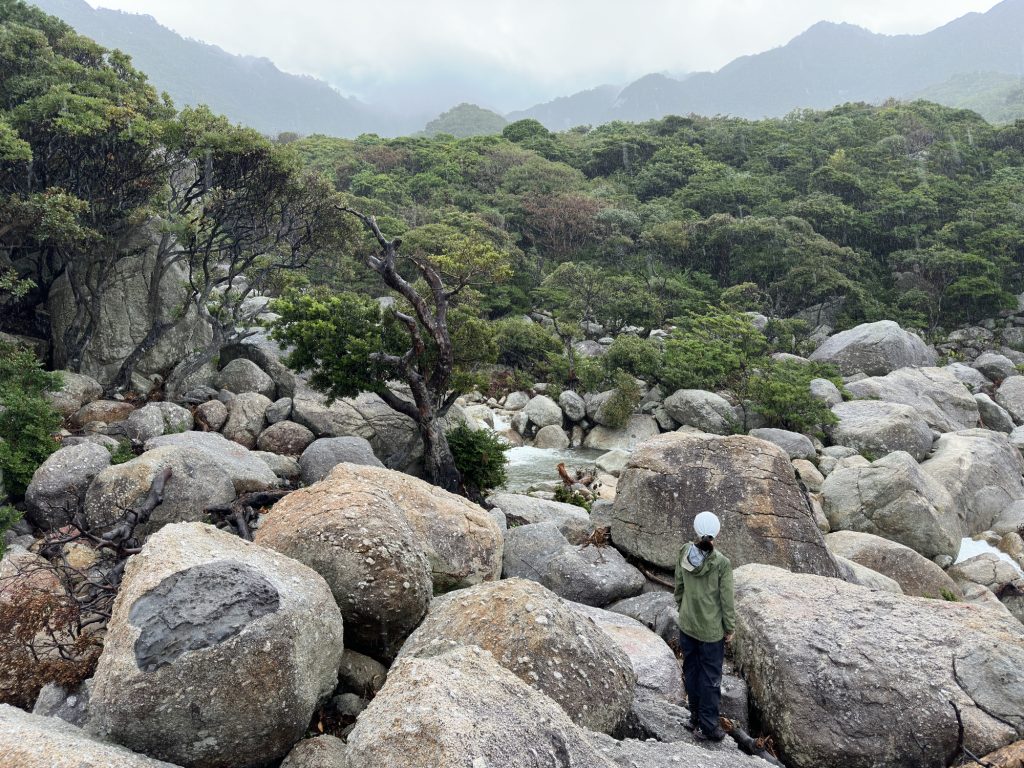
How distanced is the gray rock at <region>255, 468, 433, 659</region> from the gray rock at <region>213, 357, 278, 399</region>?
582 inches

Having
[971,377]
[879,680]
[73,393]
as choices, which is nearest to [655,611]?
[879,680]

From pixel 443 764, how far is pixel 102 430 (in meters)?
15.9

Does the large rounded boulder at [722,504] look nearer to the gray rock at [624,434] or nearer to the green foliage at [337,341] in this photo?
the green foliage at [337,341]

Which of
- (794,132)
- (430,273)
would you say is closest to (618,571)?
(430,273)

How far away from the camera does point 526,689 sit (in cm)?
421

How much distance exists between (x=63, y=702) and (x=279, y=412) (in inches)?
532

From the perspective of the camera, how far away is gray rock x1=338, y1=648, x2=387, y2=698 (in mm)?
6297

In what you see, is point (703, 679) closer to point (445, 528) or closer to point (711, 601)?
point (711, 601)

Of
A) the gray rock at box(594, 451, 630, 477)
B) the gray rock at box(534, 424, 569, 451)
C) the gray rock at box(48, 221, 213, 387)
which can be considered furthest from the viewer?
the gray rock at box(534, 424, 569, 451)

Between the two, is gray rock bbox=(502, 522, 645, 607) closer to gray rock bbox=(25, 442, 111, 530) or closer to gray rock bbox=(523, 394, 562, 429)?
A: gray rock bbox=(25, 442, 111, 530)

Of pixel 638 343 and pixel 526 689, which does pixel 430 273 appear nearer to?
pixel 526 689

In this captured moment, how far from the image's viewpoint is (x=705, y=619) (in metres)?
6.28

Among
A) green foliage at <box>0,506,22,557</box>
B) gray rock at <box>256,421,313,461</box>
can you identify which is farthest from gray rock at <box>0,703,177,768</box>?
gray rock at <box>256,421,313,461</box>

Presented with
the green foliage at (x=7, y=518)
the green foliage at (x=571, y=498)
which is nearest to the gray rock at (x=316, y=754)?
the green foliage at (x=7, y=518)
